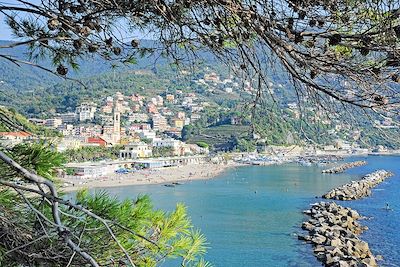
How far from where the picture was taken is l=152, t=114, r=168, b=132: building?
59250 mm

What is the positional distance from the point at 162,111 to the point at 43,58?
62.9 metres

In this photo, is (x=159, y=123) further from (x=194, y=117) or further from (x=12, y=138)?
(x=12, y=138)

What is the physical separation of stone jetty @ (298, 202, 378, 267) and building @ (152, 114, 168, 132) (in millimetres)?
41781

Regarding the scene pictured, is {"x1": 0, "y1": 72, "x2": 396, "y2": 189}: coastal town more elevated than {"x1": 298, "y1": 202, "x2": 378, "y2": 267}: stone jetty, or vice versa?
{"x1": 0, "y1": 72, "x2": 396, "y2": 189}: coastal town

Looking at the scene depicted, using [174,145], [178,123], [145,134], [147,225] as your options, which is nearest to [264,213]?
[147,225]

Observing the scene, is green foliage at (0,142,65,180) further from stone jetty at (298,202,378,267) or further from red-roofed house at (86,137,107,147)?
red-roofed house at (86,137,107,147)

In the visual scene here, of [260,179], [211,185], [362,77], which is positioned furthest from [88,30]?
[260,179]

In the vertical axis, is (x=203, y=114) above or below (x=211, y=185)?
above

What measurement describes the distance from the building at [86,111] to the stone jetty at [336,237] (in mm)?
34105

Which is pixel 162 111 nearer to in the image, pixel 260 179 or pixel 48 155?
pixel 260 179

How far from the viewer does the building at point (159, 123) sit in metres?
59.2

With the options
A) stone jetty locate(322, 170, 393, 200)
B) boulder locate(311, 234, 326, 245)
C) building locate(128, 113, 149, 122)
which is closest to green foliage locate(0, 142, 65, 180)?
boulder locate(311, 234, 326, 245)

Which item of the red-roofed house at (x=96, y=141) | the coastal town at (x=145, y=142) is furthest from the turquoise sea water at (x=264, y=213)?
the red-roofed house at (x=96, y=141)

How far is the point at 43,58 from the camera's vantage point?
164cm
